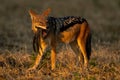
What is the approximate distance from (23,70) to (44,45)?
2.72 feet

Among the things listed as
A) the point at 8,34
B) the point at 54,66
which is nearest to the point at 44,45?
the point at 54,66

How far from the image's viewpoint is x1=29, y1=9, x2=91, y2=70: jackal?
11133 mm

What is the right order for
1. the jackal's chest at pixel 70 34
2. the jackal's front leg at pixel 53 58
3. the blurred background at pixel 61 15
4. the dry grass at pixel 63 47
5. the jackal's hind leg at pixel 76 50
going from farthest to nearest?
the blurred background at pixel 61 15 < the jackal's hind leg at pixel 76 50 < the jackal's chest at pixel 70 34 < the jackal's front leg at pixel 53 58 < the dry grass at pixel 63 47

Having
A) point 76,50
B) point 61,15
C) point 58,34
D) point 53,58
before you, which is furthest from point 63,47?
point 61,15

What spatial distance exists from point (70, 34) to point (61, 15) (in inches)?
638

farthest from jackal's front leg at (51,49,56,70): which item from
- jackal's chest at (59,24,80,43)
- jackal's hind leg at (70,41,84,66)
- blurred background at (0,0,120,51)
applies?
blurred background at (0,0,120,51)

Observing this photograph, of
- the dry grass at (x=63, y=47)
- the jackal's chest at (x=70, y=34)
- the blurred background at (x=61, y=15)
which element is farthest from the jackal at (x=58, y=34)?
the blurred background at (x=61, y=15)

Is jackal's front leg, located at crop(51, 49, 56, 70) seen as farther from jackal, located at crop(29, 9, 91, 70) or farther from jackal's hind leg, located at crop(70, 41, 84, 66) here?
jackal's hind leg, located at crop(70, 41, 84, 66)

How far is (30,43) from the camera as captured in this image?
18.1 m

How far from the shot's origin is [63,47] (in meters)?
14.3

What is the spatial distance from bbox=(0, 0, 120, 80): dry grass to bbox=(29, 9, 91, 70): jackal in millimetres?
248

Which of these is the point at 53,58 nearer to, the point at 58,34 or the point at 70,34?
the point at 58,34

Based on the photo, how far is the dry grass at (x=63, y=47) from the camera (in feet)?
36.0

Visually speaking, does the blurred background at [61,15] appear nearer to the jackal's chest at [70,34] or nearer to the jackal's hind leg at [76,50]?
the jackal's hind leg at [76,50]
